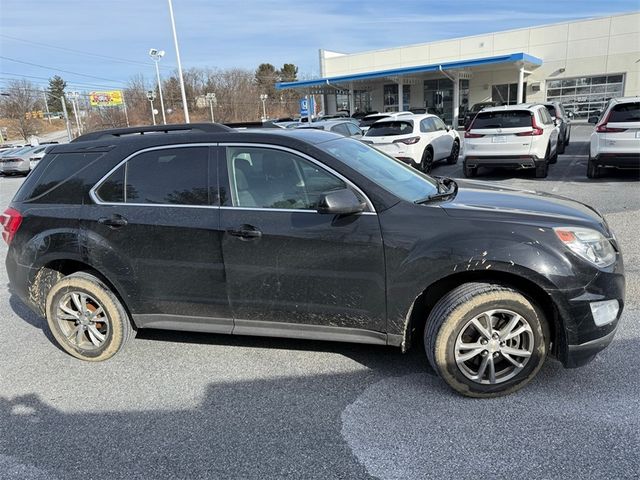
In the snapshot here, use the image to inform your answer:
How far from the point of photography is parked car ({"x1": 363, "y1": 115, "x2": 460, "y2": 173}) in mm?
12445

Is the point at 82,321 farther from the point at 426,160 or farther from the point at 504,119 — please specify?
the point at 426,160

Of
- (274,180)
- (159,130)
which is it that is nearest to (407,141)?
(159,130)

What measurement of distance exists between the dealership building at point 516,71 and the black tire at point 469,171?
19.4 metres

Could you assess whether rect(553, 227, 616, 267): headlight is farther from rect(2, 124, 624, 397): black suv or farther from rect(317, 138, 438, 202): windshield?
rect(317, 138, 438, 202): windshield

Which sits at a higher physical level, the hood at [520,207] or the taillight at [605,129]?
the hood at [520,207]

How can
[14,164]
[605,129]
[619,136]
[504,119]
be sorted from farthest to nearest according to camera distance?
[14,164], [504,119], [605,129], [619,136]

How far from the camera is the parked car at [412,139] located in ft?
40.8

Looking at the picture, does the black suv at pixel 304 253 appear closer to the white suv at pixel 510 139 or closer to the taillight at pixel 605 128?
the white suv at pixel 510 139

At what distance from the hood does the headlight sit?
0.24 ft

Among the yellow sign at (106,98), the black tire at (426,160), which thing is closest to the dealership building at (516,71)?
the black tire at (426,160)

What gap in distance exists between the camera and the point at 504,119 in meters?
11.2

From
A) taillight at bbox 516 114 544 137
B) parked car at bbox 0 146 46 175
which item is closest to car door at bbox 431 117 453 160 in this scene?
taillight at bbox 516 114 544 137

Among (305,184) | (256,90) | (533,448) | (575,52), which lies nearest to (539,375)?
(533,448)

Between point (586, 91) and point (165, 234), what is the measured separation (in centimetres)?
3834
